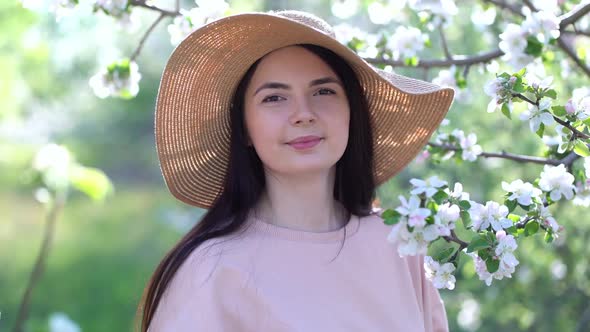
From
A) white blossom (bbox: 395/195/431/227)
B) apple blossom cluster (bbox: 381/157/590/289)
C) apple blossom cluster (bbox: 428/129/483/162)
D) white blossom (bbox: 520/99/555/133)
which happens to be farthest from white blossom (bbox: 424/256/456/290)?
apple blossom cluster (bbox: 428/129/483/162)

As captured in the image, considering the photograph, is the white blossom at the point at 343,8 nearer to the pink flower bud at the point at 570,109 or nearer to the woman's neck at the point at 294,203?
the woman's neck at the point at 294,203

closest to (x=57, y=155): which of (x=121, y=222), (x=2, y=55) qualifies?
(x=2, y=55)

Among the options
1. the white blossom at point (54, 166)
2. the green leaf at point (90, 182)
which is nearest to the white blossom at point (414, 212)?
the green leaf at point (90, 182)

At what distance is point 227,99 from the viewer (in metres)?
2.22

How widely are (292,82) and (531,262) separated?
2.48 m

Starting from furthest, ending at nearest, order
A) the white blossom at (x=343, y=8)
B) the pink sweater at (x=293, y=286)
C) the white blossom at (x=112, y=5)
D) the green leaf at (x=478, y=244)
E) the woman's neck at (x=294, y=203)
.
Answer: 1. the white blossom at (x=343, y=8)
2. the white blossom at (x=112, y=5)
3. the woman's neck at (x=294, y=203)
4. the pink sweater at (x=293, y=286)
5. the green leaf at (x=478, y=244)

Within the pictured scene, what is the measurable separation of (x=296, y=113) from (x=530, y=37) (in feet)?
1.68

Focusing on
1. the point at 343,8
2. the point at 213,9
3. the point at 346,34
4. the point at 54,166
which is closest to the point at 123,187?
the point at 54,166

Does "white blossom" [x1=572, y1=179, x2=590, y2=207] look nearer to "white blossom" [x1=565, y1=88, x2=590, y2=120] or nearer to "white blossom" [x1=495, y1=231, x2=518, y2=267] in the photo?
"white blossom" [x1=565, y1=88, x2=590, y2=120]

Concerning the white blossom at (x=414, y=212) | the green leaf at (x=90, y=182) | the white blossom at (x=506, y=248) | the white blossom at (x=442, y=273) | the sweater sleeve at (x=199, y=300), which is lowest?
the green leaf at (x=90, y=182)

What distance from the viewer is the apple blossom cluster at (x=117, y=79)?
261 cm

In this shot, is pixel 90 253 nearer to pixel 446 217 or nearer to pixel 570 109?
pixel 570 109

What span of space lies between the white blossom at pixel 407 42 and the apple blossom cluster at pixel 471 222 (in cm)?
78

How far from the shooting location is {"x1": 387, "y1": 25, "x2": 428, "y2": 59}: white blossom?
102 inches
